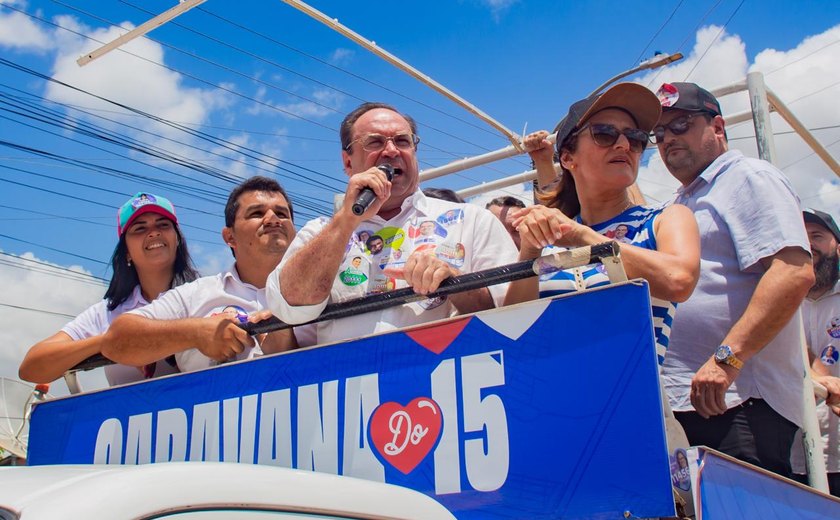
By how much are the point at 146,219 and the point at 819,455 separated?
123 inches

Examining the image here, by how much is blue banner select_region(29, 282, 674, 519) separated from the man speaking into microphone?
307 millimetres

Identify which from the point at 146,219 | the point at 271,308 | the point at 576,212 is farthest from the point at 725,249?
the point at 146,219

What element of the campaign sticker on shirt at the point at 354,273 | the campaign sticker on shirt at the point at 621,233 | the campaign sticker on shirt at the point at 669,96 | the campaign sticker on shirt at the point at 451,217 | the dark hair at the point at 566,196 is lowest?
the campaign sticker on shirt at the point at 354,273

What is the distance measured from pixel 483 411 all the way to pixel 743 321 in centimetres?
116

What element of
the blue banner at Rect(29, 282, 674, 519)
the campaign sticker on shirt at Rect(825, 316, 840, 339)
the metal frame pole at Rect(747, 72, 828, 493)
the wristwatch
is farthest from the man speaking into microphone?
the campaign sticker on shirt at Rect(825, 316, 840, 339)

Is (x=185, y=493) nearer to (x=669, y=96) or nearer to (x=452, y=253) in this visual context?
(x=452, y=253)

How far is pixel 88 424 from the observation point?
9.13 ft

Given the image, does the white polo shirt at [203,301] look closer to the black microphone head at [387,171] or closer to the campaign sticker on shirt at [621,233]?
the black microphone head at [387,171]

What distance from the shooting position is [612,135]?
278 cm

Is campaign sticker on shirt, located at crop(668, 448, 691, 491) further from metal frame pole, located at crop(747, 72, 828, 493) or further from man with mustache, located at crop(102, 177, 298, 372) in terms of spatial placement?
man with mustache, located at crop(102, 177, 298, 372)

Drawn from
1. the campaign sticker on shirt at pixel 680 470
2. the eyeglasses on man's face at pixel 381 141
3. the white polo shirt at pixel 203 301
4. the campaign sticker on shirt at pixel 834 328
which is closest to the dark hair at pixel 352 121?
the eyeglasses on man's face at pixel 381 141

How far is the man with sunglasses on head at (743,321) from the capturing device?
254 cm

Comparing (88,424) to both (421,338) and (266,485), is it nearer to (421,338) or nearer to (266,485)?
(421,338)

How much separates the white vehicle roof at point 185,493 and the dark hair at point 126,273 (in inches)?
97.5
